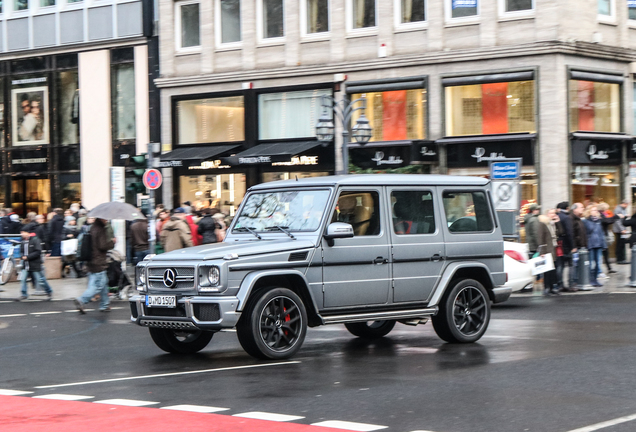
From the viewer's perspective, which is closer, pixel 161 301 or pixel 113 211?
pixel 161 301

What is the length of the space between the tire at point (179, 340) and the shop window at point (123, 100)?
1029 inches

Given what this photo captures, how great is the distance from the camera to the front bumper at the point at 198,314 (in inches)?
415

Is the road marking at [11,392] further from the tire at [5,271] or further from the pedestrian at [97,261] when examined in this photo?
the tire at [5,271]

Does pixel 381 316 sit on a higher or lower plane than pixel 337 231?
lower

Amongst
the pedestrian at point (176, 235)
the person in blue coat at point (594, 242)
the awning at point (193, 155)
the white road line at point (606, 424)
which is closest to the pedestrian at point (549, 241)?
the person in blue coat at point (594, 242)

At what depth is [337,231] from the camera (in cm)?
1120

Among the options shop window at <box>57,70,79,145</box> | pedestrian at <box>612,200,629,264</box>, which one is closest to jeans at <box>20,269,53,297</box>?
pedestrian at <box>612,200,629,264</box>

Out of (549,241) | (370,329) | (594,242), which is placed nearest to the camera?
(370,329)

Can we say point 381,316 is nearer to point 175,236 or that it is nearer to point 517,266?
point 517,266

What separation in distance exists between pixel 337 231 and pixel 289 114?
23.1 metres

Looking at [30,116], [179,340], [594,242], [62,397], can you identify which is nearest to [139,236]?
[594,242]

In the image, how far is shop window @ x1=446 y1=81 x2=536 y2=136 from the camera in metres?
29.0

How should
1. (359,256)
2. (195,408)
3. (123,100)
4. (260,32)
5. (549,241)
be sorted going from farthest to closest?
(123,100), (260,32), (549,241), (359,256), (195,408)

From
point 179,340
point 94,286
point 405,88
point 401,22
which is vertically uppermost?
point 401,22
